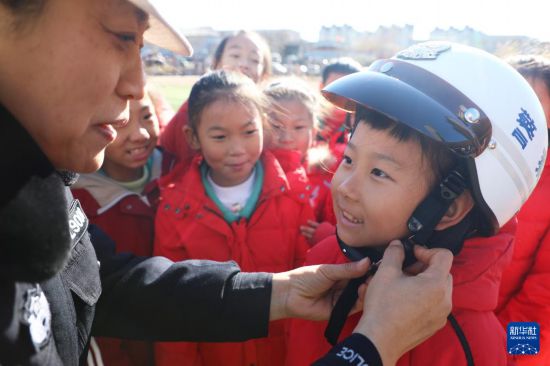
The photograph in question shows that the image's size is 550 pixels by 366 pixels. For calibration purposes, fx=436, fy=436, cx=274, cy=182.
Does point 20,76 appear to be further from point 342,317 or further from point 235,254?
point 235,254

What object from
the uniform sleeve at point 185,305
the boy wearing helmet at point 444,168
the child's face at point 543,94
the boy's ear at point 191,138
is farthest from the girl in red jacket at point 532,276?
the boy's ear at point 191,138

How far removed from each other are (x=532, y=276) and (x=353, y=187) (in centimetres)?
176

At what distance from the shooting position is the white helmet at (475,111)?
183cm

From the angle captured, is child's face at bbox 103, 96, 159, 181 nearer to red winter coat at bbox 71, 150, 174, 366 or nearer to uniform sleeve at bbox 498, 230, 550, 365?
red winter coat at bbox 71, 150, 174, 366

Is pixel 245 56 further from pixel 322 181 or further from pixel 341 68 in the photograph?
pixel 322 181

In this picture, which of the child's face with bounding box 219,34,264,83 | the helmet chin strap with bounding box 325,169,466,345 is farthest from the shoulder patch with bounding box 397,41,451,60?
the child's face with bounding box 219,34,264,83

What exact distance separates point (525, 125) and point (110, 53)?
1769 millimetres

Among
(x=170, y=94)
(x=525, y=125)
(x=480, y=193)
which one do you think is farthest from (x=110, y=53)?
(x=170, y=94)

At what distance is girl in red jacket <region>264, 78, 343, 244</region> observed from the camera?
3.72m

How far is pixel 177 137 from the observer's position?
3539 millimetres

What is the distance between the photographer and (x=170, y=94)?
20.9m

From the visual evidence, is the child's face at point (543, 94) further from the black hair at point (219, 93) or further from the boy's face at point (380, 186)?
the black hair at point (219, 93)

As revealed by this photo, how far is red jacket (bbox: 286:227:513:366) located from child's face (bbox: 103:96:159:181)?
1.79 metres

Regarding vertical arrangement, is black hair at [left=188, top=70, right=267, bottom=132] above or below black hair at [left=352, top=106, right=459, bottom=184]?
below
